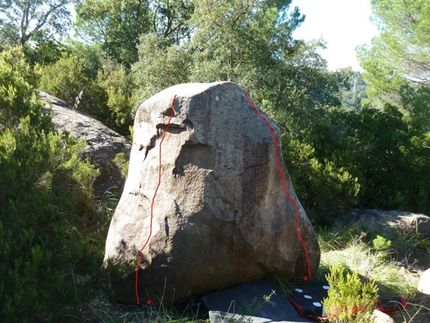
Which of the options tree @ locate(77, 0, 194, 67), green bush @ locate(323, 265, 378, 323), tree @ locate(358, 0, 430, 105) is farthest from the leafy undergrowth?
tree @ locate(77, 0, 194, 67)

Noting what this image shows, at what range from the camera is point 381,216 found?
7.49m

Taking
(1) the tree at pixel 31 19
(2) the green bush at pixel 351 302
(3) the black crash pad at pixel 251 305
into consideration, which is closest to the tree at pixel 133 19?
(1) the tree at pixel 31 19

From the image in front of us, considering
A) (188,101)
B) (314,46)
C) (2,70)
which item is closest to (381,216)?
(314,46)

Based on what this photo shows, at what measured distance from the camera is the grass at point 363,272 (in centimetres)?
384

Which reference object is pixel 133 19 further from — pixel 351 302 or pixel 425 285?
pixel 351 302

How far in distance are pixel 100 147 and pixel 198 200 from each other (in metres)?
2.57

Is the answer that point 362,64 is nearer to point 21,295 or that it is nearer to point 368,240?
point 368,240

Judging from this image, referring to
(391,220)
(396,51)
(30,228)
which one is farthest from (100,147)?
(396,51)

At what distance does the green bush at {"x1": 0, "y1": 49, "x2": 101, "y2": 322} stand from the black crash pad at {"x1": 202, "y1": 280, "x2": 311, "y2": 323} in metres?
1.07

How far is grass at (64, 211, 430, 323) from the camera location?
3.84 metres

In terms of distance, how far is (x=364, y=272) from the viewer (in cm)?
541

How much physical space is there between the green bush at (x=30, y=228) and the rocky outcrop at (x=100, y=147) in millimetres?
1887

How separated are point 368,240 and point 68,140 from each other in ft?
15.1

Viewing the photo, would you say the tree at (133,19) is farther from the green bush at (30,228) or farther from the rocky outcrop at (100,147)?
the green bush at (30,228)
